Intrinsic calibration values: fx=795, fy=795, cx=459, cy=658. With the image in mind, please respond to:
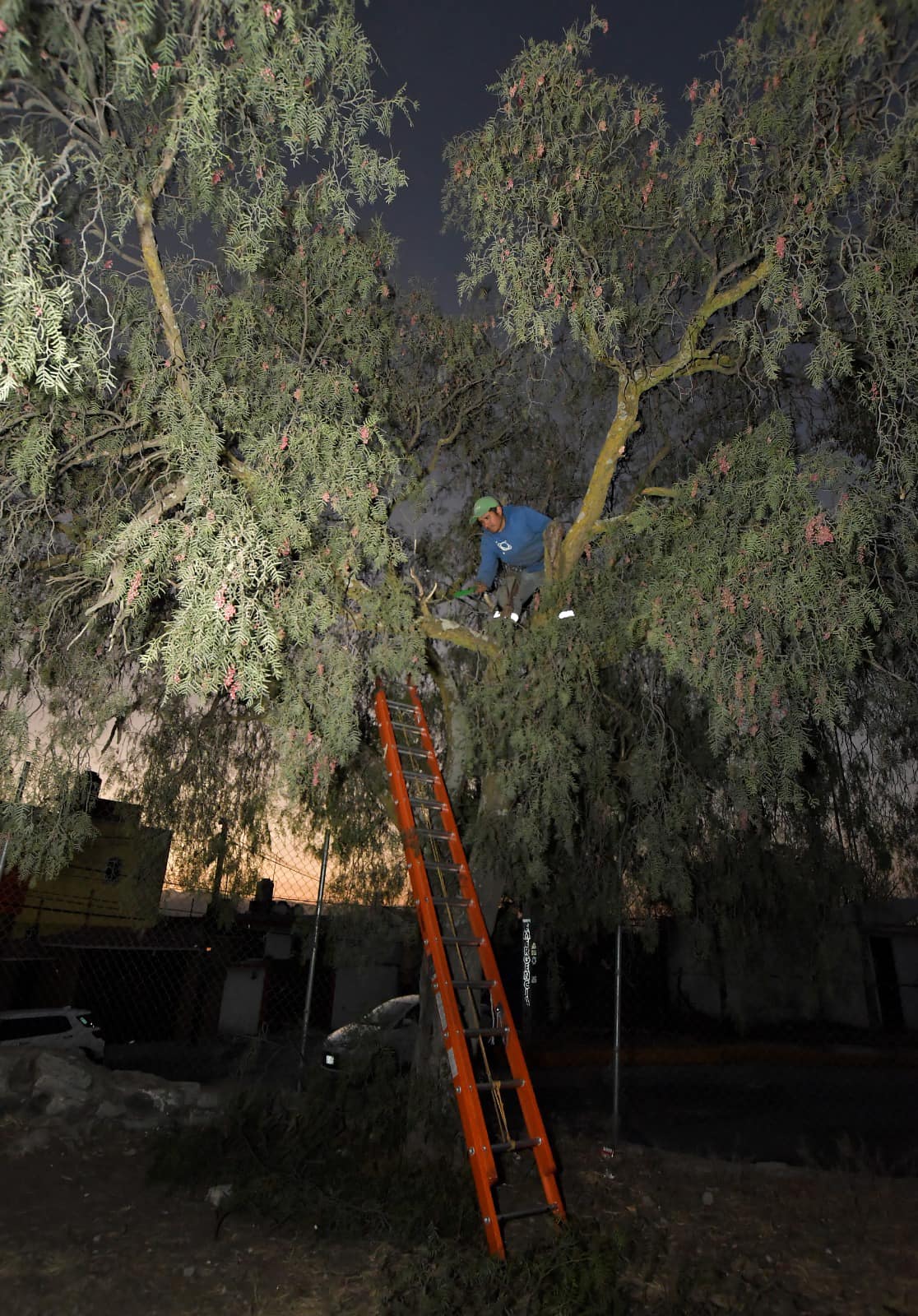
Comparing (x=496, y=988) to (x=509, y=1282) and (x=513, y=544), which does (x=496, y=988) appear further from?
(x=513, y=544)

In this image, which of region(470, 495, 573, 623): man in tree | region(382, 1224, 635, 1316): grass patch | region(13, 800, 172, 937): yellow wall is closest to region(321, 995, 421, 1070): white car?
region(382, 1224, 635, 1316): grass patch

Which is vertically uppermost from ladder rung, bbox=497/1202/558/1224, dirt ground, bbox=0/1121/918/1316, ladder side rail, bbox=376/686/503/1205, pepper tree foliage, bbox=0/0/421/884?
pepper tree foliage, bbox=0/0/421/884

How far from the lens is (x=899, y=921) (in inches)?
850

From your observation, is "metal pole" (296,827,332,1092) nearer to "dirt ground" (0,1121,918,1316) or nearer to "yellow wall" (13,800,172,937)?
"dirt ground" (0,1121,918,1316)

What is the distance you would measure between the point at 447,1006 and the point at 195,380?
376 centimetres

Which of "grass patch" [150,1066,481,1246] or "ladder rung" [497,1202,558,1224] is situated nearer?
"ladder rung" [497,1202,558,1224]

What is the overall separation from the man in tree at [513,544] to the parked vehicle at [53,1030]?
8.61 meters

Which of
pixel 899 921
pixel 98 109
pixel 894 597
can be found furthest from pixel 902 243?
pixel 899 921

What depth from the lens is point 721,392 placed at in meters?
6.79

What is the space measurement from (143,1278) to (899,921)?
899 inches

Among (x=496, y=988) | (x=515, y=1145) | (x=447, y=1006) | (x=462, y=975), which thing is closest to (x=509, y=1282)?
(x=515, y=1145)

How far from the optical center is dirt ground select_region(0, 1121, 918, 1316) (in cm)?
352

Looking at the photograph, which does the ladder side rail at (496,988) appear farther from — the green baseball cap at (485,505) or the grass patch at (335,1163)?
the green baseball cap at (485,505)

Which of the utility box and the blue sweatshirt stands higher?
the blue sweatshirt
